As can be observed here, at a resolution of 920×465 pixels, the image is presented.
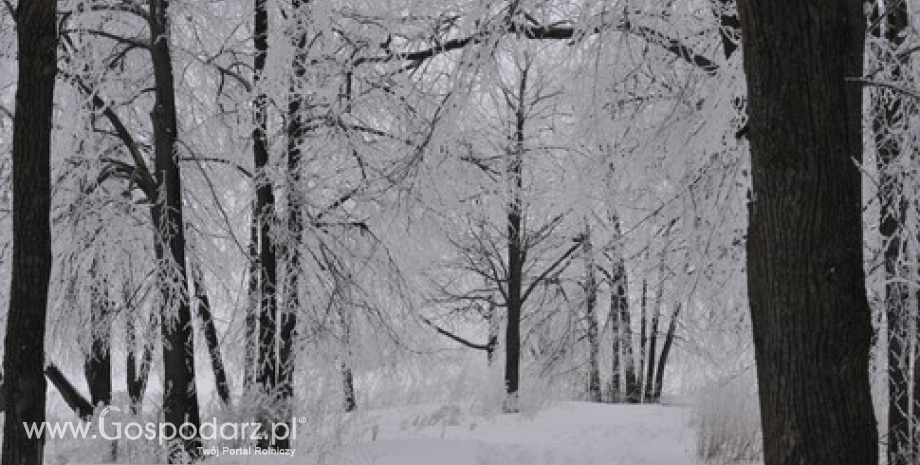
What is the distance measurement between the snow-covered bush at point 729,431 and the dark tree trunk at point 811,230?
466cm

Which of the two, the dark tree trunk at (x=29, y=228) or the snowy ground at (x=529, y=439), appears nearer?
the dark tree trunk at (x=29, y=228)

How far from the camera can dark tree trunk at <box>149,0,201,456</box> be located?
8570 mm

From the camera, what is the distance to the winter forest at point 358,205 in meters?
5.42

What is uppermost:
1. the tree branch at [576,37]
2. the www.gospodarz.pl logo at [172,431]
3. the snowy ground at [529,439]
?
the tree branch at [576,37]

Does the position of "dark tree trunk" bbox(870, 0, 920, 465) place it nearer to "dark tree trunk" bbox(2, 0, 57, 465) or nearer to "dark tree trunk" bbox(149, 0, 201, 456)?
"dark tree trunk" bbox(2, 0, 57, 465)

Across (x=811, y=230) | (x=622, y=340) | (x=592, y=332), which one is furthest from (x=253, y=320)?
(x=622, y=340)

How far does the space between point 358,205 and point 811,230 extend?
6.88 metres

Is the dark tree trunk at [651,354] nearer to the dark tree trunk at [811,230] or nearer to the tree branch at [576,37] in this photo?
the tree branch at [576,37]

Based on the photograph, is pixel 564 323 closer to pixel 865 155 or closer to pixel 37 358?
pixel 865 155

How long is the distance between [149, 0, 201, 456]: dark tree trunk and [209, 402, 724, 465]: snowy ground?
5.46 ft

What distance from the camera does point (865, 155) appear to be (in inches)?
337

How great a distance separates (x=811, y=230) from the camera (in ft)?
11.7

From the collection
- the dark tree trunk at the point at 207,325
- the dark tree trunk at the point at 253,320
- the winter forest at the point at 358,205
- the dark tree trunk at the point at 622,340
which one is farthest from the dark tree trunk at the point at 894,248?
the dark tree trunk at the point at 622,340

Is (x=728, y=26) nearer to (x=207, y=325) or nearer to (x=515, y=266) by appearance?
(x=207, y=325)
